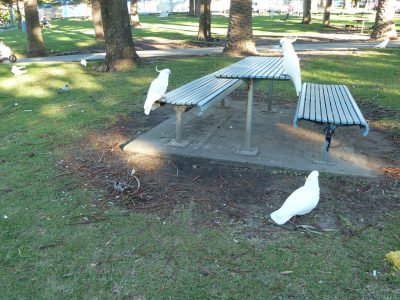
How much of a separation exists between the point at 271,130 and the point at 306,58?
681 cm

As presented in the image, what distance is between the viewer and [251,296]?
270cm

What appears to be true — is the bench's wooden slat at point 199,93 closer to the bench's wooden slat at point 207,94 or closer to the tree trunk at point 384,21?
the bench's wooden slat at point 207,94

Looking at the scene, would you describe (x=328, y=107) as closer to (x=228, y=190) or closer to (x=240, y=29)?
(x=228, y=190)

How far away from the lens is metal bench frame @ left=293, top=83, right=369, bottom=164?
4.30 metres

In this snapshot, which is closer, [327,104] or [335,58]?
[327,104]

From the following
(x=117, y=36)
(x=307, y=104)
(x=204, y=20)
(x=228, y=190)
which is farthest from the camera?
(x=204, y=20)

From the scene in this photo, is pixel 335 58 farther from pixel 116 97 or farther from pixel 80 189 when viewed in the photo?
pixel 80 189

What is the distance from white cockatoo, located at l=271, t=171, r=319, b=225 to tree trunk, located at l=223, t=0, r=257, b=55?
9.26 metres

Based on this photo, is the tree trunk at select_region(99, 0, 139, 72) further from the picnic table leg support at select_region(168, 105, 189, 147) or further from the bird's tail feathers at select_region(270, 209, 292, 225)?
the bird's tail feathers at select_region(270, 209, 292, 225)

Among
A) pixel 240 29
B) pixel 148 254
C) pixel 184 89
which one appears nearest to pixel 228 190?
pixel 148 254

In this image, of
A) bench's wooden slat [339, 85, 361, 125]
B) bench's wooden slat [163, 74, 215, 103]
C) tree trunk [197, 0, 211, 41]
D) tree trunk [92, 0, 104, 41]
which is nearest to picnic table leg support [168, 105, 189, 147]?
bench's wooden slat [163, 74, 215, 103]

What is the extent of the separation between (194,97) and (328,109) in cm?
163

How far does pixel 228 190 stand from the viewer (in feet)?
13.6

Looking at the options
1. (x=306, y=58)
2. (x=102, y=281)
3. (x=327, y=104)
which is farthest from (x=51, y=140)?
(x=306, y=58)
